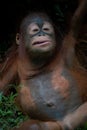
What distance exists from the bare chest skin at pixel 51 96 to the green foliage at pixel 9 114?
0.06 meters

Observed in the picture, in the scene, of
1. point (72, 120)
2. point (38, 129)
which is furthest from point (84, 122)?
point (38, 129)

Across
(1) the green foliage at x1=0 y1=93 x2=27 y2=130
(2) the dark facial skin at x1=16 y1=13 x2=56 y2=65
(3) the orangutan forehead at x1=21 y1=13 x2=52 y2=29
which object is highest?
(3) the orangutan forehead at x1=21 y1=13 x2=52 y2=29

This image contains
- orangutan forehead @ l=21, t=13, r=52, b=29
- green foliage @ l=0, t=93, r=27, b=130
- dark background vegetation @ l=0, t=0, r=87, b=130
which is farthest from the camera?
dark background vegetation @ l=0, t=0, r=87, b=130

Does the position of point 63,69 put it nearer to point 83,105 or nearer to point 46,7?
point 83,105

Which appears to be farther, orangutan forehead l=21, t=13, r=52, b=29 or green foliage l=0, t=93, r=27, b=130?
orangutan forehead l=21, t=13, r=52, b=29

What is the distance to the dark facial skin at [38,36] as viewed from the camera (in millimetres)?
3201

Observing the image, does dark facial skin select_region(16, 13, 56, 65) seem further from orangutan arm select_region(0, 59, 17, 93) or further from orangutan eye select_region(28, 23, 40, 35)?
orangutan arm select_region(0, 59, 17, 93)

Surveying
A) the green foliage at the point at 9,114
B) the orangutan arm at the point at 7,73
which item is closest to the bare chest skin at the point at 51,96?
the green foliage at the point at 9,114

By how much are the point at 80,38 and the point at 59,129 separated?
2.79ft

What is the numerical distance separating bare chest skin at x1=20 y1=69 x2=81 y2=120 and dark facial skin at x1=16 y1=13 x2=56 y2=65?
153 millimetres

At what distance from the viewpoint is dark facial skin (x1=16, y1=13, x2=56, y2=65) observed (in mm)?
3201

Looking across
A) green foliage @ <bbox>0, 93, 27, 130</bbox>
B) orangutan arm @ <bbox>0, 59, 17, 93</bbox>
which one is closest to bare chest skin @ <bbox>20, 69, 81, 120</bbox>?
green foliage @ <bbox>0, 93, 27, 130</bbox>

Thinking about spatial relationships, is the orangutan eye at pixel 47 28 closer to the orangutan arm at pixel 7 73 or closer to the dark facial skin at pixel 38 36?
the dark facial skin at pixel 38 36

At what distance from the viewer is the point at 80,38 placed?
3621 mm
